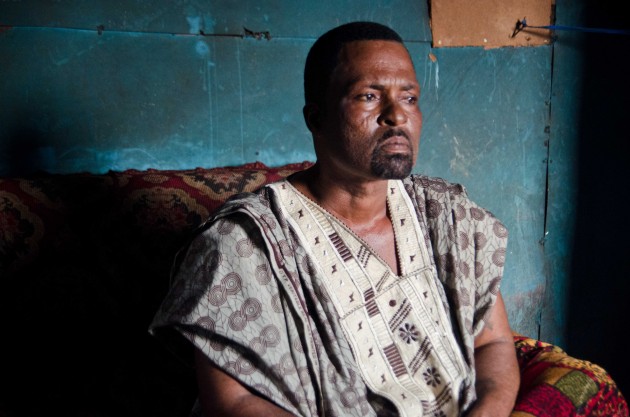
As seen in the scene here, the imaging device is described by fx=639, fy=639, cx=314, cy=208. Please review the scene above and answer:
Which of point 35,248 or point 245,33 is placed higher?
point 245,33

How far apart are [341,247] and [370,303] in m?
0.15

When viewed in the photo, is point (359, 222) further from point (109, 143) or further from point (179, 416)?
point (109, 143)

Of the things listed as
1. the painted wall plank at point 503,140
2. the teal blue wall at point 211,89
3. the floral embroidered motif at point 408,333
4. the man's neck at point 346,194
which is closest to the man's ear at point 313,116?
the man's neck at point 346,194

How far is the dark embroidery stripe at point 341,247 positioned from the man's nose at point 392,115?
0.30 metres

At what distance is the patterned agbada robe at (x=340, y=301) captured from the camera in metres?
1.33

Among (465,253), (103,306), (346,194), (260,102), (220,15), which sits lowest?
(103,306)

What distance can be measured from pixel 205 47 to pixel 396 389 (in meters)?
A: 1.30

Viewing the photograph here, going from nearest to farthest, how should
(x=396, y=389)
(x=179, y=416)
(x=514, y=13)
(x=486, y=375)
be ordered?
(x=396, y=389)
(x=486, y=375)
(x=179, y=416)
(x=514, y=13)

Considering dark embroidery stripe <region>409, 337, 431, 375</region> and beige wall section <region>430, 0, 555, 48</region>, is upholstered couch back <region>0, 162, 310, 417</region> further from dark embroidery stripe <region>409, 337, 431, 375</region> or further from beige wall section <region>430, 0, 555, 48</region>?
beige wall section <region>430, 0, 555, 48</region>

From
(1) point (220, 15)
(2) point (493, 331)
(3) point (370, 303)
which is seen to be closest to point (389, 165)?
(3) point (370, 303)

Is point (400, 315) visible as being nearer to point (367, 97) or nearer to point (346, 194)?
point (346, 194)

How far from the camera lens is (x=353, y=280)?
153cm

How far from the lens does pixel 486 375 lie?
1.62 m

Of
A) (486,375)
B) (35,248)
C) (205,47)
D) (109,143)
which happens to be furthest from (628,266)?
(35,248)
